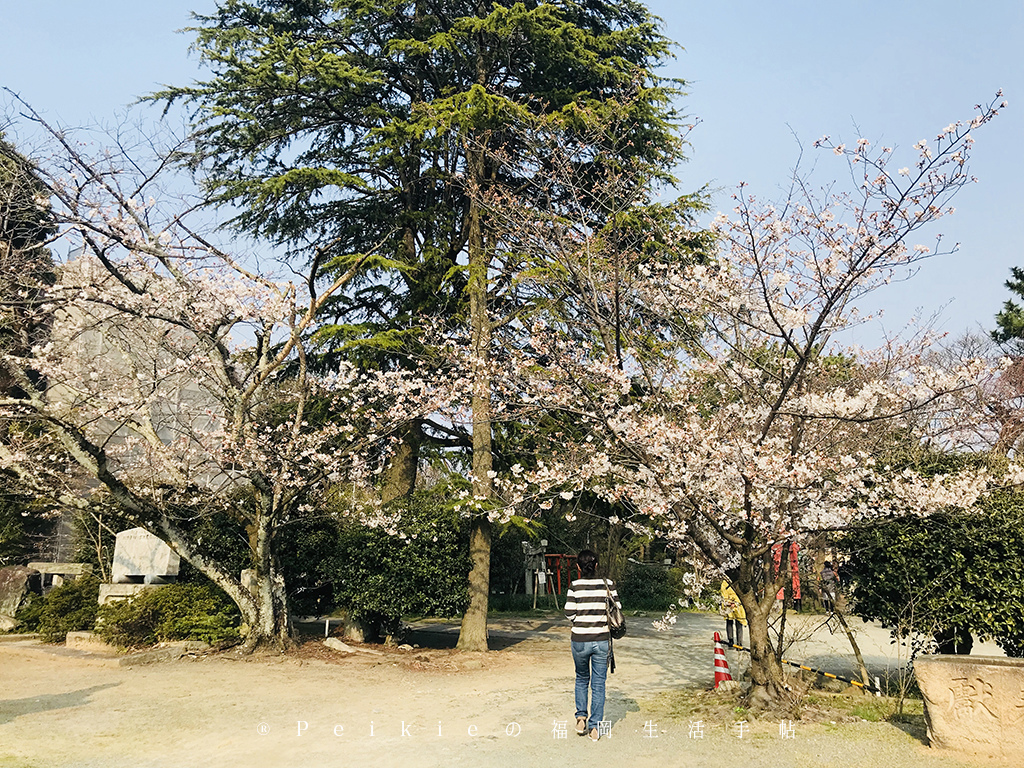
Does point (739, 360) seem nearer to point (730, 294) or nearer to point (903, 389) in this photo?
point (730, 294)

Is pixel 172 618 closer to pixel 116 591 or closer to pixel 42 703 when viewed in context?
pixel 116 591

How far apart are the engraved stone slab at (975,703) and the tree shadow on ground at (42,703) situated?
7.63 meters

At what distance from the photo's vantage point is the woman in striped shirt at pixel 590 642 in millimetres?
5699

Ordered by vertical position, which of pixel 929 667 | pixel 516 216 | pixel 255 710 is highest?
pixel 516 216

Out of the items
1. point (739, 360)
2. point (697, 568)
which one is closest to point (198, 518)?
point (697, 568)

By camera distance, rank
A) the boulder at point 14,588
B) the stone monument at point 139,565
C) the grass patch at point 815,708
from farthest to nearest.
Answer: the boulder at point 14,588 < the stone monument at point 139,565 < the grass patch at point 815,708

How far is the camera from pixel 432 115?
35.4 ft

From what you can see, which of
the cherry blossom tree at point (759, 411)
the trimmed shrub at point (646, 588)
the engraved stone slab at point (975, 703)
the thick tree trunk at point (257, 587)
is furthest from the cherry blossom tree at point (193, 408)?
the trimmed shrub at point (646, 588)

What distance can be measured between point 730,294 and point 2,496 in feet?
45.8

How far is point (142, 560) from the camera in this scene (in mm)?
11484

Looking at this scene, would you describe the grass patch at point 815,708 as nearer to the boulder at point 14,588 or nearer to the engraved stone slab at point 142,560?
the engraved stone slab at point 142,560

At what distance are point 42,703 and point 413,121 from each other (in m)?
9.22

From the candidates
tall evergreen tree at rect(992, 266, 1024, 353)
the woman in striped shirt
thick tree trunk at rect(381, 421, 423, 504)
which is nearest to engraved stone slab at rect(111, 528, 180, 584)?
thick tree trunk at rect(381, 421, 423, 504)

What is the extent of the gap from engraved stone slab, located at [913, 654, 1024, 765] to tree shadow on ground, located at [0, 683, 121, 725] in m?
7.63
